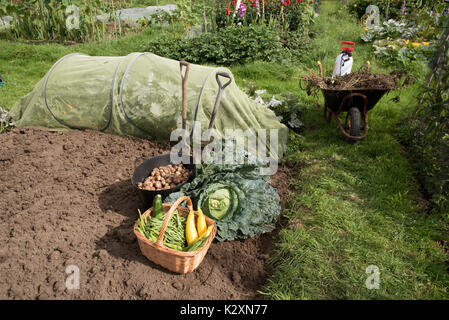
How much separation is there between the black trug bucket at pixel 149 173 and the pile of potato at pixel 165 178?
0.17 feet

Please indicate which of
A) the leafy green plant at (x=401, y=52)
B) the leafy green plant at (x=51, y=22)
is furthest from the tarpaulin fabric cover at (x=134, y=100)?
the leafy green plant at (x=51, y=22)

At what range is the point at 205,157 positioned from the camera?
3352 mm

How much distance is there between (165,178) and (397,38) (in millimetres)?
7525

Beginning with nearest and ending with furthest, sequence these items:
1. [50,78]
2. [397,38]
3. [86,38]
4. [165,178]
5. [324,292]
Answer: [324,292]
[165,178]
[50,78]
[397,38]
[86,38]

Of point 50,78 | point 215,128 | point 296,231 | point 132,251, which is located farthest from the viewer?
point 50,78

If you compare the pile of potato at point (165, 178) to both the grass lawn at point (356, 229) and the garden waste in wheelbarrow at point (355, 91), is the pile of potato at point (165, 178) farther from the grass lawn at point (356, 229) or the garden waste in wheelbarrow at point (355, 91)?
the garden waste in wheelbarrow at point (355, 91)

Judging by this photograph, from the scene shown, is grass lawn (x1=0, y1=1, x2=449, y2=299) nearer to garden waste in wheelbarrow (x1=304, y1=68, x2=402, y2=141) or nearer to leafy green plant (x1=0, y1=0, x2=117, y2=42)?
garden waste in wheelbarrow (x1=304, y1=68, x2=402, y2=141)

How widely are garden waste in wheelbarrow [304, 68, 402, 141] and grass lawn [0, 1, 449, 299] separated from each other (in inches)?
15.1

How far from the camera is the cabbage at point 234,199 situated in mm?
2877

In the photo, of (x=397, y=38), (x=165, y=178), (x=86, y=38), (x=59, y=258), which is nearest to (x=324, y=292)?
(x=165, y=178)

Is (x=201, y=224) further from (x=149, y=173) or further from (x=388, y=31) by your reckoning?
(x=388, y=31)

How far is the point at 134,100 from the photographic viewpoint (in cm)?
409

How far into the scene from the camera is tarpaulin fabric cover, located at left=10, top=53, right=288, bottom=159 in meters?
3.99

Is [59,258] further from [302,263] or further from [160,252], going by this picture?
[302,263]
